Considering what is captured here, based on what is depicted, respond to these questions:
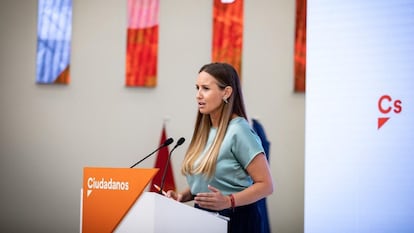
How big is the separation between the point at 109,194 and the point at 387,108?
5.98ft

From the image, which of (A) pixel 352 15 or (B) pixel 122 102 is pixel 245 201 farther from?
(B) pixel 122 102

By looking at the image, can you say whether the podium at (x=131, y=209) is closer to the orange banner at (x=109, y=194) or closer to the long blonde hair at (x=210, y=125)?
the orange banner at (x=109, y=194)

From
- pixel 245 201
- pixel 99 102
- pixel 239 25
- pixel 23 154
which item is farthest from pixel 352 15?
pixel 23 154

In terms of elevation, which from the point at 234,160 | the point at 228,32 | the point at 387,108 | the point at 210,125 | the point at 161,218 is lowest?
the point at 161,218

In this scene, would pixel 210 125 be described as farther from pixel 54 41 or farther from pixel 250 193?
pixel 54 41

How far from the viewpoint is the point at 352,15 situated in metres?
2.97

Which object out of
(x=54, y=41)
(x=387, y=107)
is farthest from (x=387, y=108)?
(x=54, y=41)

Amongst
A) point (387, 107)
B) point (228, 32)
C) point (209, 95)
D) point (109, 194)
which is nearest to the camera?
point (109, 194)

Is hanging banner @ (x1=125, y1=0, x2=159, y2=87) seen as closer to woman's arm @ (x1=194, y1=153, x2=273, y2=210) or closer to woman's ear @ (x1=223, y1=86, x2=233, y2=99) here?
woman's ear @ (x1=223, y1=86, x2=233, y2=99)

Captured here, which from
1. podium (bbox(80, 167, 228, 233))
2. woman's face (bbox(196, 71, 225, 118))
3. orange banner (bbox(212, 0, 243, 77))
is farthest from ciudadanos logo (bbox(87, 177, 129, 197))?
orange banner (bbox(212, 0, 243, 77))

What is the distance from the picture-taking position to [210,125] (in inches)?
89.8

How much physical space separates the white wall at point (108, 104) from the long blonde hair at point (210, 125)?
5.82ft

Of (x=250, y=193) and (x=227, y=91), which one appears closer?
(x=250, y=193)

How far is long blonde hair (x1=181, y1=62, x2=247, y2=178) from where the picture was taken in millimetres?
2076
